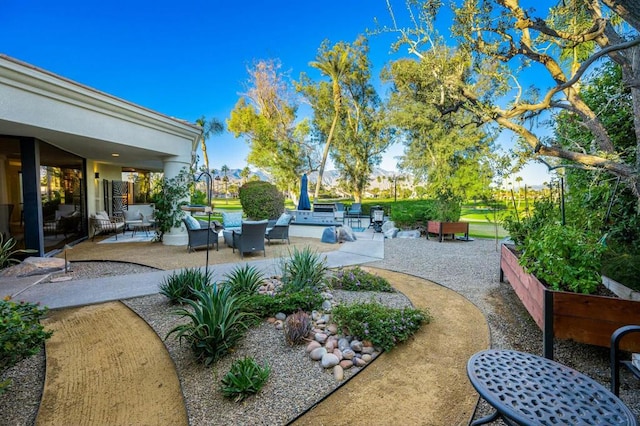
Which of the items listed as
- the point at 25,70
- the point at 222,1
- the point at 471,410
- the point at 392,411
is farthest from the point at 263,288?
the point at 222,1

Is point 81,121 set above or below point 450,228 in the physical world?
above

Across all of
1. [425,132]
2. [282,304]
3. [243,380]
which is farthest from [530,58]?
[425,132]

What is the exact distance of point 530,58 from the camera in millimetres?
4301

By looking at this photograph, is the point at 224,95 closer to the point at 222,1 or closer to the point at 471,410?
the point at 222,1

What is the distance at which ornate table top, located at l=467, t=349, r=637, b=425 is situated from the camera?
48.0 inches

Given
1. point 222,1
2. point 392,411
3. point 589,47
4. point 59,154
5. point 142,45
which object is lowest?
point 392,411

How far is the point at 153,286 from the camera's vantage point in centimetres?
459

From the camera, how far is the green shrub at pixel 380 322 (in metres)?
2.83

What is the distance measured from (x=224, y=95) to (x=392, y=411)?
26803 millimetres

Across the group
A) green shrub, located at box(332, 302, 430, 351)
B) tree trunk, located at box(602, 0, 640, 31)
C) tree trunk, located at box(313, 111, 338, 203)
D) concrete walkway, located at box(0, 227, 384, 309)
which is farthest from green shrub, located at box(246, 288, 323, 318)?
tree trunk, located at box(313, 111, 338, 203)

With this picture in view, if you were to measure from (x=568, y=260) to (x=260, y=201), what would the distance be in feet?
38.9

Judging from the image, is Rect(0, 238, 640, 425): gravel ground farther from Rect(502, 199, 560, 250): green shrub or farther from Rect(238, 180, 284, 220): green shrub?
Rect(238, 180, 284, 220): green shrub

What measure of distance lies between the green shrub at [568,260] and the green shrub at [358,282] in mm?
2061

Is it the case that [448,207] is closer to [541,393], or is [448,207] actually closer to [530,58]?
[530,58]
